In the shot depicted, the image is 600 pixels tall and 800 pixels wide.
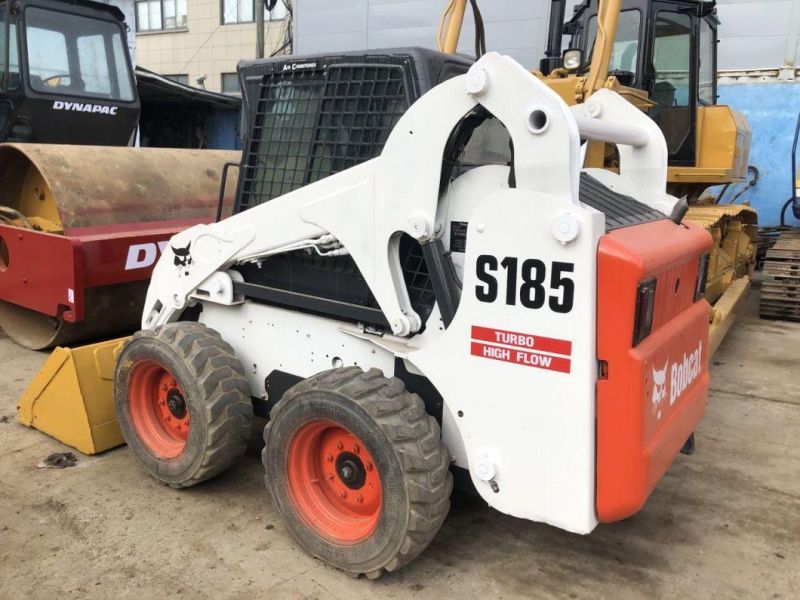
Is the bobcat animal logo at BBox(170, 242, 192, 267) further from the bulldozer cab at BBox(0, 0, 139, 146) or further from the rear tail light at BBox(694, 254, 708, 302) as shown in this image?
the bulldozer cab at BBox(0, 0, 139, 146)

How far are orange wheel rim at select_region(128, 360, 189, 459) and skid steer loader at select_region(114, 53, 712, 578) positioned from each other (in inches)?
0.4

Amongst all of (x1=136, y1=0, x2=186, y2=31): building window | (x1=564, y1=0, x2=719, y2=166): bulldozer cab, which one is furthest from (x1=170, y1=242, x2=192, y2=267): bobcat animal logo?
(x1=136, y1=0, x2=186, y2=31): building window

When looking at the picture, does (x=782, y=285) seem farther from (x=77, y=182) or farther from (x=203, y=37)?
(x=203, y=37)

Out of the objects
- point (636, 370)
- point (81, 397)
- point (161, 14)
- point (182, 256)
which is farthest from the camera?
point (161, 14)

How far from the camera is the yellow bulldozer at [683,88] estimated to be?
5832 mm

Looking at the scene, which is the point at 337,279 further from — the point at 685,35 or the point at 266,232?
the point at 685,35

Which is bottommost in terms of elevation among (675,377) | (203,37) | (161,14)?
(675,377)

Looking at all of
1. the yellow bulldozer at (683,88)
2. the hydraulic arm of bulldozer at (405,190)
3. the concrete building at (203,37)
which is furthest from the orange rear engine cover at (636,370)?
the concrete building at (203,37)

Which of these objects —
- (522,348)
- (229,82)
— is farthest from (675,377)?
(229,82)

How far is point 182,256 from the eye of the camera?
334 cm

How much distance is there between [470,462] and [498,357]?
386mm

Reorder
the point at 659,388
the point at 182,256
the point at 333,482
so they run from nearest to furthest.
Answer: the point at 659,388
the point at 333,482
the point at 182,256

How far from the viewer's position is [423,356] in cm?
248

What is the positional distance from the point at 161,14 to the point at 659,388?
2409cm
